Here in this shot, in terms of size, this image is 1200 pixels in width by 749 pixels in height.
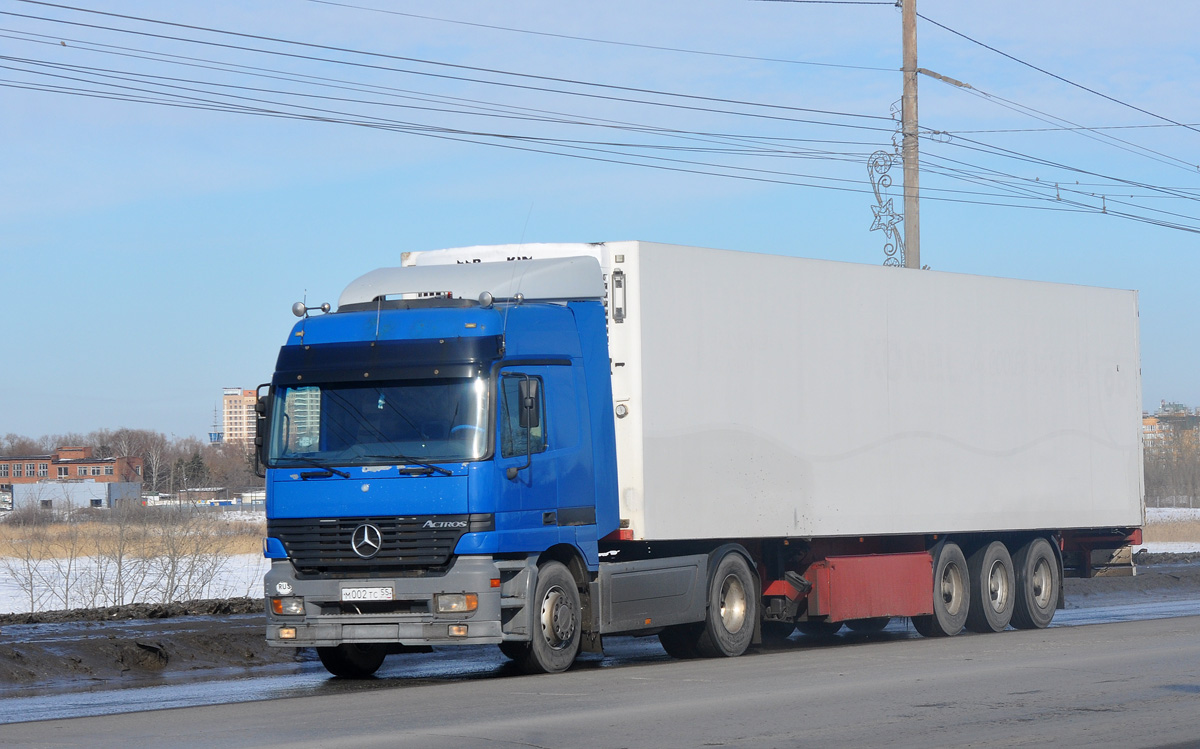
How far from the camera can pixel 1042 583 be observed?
2005 cm

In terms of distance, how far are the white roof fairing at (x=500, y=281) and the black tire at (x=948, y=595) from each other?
6670mm

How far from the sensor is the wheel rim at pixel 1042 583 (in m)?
19.9

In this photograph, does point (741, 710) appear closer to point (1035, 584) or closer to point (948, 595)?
point (948, 595)

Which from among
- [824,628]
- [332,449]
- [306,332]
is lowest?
[824,628]

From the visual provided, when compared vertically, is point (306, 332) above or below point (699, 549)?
above

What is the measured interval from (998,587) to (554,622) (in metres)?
8.27

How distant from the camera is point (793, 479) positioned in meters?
15.9

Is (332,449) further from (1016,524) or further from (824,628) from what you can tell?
(1016,524)

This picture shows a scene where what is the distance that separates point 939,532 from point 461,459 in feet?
25.3

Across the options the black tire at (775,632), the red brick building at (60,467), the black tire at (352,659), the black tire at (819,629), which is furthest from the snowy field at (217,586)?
the red brick building at (60,467)

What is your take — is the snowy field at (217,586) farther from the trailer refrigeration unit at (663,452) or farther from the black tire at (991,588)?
the trailer refrigeration unit at (663,452)

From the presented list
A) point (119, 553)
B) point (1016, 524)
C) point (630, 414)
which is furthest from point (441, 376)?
point (119, 553)

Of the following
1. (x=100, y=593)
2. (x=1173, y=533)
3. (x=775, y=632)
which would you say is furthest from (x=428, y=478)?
(x=1173, y=533)

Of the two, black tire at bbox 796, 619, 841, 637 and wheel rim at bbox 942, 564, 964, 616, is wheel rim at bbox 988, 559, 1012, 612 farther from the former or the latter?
black tire at bbox 796, 619, 841, 637
